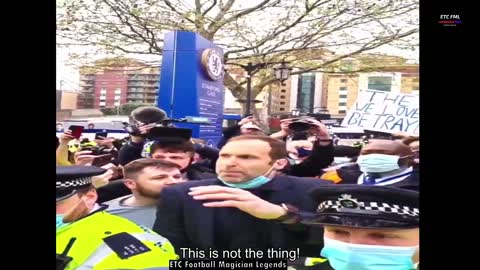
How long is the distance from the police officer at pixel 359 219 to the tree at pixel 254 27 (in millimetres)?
589

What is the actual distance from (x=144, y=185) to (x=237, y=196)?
0.49 m

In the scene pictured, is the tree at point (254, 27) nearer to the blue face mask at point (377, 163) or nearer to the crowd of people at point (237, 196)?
the crowd of people at point (237, 196)

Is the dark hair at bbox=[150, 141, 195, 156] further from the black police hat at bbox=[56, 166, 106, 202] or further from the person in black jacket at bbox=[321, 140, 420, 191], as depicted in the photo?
the person in black jacket at bbox=[321, 140, 420, 191]

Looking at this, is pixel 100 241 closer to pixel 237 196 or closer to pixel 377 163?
pixel 237 196

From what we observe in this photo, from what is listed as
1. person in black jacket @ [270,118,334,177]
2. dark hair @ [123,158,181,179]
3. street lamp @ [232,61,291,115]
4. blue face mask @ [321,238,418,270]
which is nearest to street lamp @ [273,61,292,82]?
street lamp @ [232,61,291,115]

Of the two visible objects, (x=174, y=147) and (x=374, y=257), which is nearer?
(x=374, y=257)

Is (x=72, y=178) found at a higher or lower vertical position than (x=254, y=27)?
lower

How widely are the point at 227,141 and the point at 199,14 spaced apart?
67 cm

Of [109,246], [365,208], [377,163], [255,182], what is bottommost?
[109,246]

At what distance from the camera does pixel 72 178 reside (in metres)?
2.60

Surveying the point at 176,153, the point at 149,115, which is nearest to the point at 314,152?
the point at 176,153

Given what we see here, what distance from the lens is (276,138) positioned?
98.7 inches

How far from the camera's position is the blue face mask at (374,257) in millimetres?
2410
